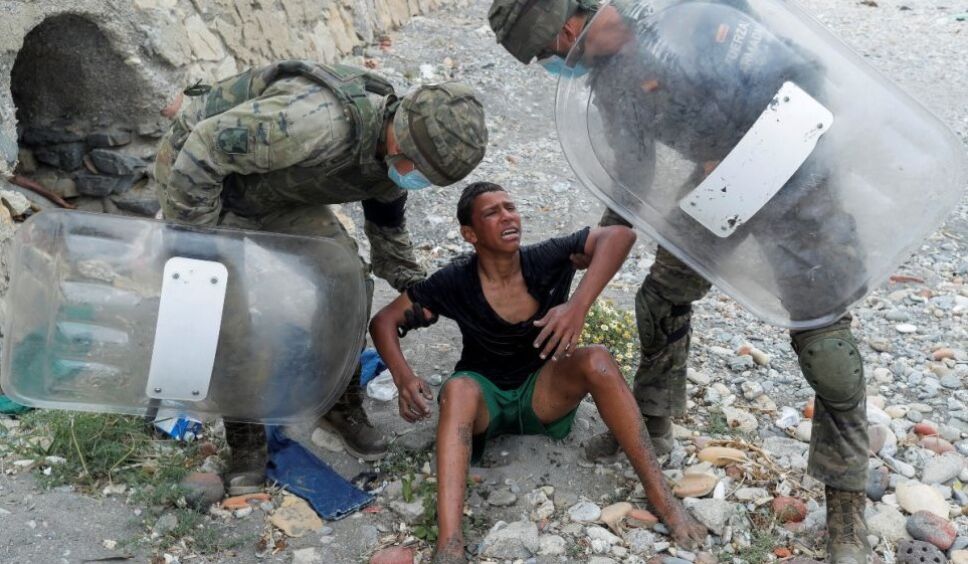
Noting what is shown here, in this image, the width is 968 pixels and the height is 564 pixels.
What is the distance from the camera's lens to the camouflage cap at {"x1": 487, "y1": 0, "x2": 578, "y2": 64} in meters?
3.31

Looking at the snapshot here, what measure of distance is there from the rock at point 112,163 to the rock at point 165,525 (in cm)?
270

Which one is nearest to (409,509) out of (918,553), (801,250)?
(801,250)

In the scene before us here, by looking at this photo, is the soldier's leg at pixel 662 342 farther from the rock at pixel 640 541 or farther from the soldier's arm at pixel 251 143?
the soldier's arm at pixel 251 143

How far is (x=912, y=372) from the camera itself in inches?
164

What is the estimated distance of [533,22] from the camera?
3322 mm

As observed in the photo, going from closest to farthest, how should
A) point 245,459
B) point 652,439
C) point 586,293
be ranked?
point 586,293, point 245,459, point 652,439

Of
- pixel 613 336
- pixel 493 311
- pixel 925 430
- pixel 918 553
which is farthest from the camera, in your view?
pixel 613 336

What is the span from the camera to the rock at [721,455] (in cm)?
337

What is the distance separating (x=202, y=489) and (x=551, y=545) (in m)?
1.20

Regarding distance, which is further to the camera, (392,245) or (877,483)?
(392,245)

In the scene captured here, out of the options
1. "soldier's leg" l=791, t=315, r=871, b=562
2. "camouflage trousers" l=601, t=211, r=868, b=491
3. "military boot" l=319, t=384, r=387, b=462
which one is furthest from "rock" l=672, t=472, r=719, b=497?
"military boot" l=319, t=384, r=387, b=462

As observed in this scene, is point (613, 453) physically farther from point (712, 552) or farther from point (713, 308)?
point (713, 308)

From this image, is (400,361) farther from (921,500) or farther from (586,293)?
(921,500)

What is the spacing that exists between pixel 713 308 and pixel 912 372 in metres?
1.01
